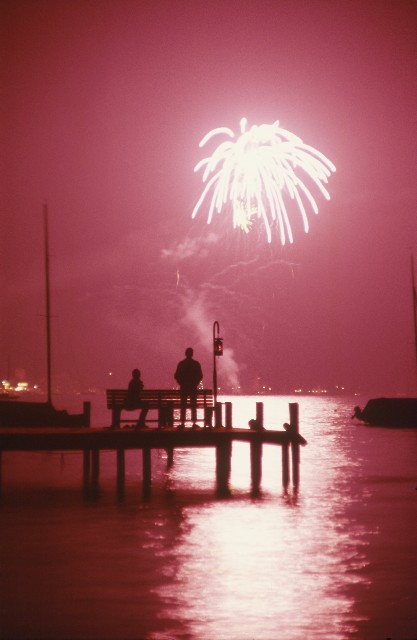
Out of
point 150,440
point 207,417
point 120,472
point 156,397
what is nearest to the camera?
point 150,440

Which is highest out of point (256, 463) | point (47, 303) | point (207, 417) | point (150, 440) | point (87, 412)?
point (47, 303)

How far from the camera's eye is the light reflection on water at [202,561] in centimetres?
830

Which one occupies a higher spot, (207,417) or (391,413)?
(207,417)

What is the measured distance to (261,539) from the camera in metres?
13.1

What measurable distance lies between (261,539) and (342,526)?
225 cm

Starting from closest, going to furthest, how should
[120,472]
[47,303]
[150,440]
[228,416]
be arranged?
[150,440], [120,472], [228,416], [47,303]

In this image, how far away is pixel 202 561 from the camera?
11.4 metres

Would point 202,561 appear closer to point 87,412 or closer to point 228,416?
point 228,416

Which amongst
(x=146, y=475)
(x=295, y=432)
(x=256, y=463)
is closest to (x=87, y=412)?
(x=146, y=475)

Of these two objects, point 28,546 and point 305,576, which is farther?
point 28,546

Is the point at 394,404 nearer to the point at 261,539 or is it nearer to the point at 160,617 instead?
the point at 261,539

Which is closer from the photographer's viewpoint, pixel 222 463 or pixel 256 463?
pixel 222 463

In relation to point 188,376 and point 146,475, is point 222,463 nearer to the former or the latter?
point 146,475

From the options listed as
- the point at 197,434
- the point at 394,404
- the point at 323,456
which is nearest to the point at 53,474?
the point at 197,434
